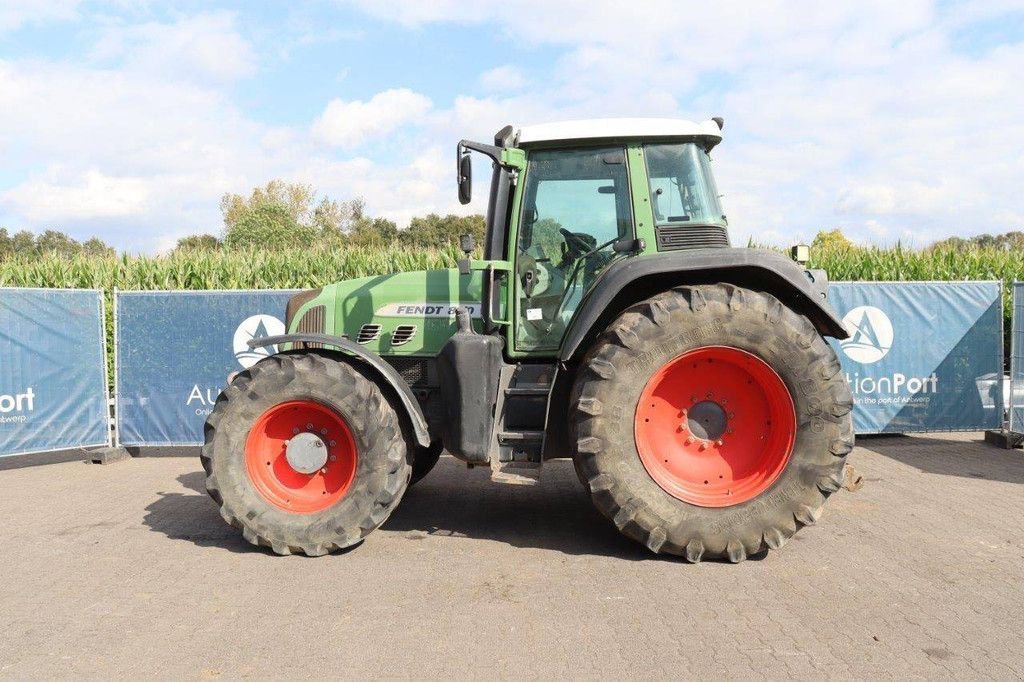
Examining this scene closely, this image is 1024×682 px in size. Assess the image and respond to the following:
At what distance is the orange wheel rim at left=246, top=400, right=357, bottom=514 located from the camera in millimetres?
5363

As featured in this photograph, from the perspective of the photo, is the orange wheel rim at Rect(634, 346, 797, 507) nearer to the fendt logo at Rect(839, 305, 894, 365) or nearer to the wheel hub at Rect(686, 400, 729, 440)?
the wheel hub at Rect(686, 400, 729, 440)

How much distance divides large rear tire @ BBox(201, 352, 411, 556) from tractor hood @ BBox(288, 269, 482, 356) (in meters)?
0.49

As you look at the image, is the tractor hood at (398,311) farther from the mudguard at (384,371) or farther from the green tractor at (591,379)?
the mudguard at (384,371)

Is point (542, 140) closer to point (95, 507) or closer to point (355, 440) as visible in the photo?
point (355, 440)

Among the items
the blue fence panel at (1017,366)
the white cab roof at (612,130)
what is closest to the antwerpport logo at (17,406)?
the white cab roof at (612,130)

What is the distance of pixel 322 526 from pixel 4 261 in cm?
1184

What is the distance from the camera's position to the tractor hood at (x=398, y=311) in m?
5.81

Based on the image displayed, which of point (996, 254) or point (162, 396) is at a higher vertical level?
point (996, 254)

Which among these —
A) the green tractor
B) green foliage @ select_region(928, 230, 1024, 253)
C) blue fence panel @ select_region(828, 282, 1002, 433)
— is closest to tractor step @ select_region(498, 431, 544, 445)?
the green tractor

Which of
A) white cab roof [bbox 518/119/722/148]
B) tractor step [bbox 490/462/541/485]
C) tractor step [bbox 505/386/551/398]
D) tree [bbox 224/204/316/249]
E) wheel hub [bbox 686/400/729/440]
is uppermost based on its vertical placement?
tree [bbox 224/204/316/249]

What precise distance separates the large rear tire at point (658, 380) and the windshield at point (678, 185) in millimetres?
698

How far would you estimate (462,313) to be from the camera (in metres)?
5.45

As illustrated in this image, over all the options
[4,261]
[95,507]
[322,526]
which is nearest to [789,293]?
[322,526]

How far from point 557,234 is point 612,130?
78cm
